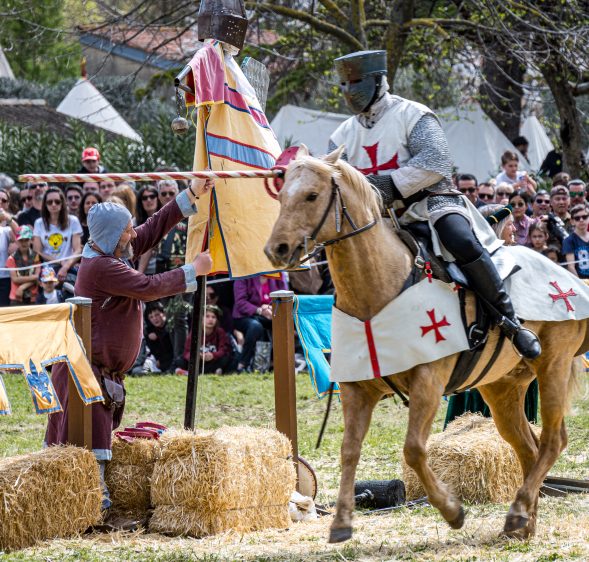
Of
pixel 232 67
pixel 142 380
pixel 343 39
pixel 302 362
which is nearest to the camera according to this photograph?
pixel 232 67

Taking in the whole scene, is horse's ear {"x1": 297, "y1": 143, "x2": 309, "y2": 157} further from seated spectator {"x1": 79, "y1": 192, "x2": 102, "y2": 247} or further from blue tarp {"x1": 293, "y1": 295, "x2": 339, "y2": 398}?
seated spectator {"x1": 79, "y1": 192, "x2": 102, "y2": 247}

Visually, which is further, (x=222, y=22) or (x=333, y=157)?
(x=222, y=22)

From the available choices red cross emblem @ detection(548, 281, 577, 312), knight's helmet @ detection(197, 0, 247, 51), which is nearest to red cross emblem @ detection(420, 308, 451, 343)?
red cross emblem @ detection(548, 281, 577, 312)

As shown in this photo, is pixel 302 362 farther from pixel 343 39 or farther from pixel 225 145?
pixel 225 145

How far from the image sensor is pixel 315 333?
25.5ft

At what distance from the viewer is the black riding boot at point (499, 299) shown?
6.14 meters

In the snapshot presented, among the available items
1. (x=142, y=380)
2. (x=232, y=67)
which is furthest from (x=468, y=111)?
(x=232, y=67)

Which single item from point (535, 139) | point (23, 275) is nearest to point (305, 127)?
point (535, 139)

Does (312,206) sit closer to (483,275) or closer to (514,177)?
(483,275)

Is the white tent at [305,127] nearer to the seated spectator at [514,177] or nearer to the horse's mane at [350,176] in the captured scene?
the seated spectator at [514,177]

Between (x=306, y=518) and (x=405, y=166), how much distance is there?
2484 mm

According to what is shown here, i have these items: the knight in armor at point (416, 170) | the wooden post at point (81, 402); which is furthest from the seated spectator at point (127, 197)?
the knight in armor at point (416, 170)

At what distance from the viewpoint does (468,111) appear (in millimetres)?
20500

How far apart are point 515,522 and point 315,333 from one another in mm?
2152
